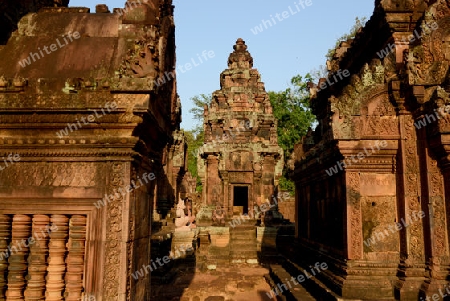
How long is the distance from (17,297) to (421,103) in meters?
6.45

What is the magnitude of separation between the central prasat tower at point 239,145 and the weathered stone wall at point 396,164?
1451cm

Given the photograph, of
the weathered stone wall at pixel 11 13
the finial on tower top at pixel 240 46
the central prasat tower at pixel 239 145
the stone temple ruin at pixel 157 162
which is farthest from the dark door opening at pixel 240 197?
the weathered stone wall at pixel 11 13

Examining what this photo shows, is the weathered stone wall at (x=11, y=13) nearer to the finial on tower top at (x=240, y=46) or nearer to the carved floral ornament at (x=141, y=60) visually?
the carved floral ornament at (x=141, y=60)

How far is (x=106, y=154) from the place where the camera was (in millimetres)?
3535

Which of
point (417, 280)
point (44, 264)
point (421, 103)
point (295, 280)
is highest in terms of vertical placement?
point (421, 103)

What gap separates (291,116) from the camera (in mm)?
35500

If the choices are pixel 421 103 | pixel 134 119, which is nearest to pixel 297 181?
pixel 421 103

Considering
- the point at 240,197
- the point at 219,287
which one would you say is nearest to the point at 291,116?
the point at 240,197

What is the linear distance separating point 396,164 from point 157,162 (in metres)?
4.30

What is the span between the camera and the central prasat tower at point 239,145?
70.1ft

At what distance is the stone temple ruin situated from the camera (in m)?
3.47

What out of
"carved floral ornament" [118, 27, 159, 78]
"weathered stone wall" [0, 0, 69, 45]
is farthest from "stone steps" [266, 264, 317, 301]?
"weathered stone wall" [0, 0, 69, 45]

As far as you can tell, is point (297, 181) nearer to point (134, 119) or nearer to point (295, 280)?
point (295, 280)

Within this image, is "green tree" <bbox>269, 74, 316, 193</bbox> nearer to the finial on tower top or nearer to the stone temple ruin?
the finial on tower top
